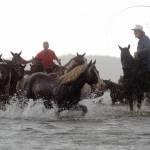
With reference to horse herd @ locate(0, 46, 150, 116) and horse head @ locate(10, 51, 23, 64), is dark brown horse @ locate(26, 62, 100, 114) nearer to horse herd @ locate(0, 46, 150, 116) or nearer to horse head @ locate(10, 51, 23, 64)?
horse herd @ locate(0, 46, 150, 116)

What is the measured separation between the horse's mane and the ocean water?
92 cm

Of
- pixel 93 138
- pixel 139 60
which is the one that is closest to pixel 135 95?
pixel 139 60

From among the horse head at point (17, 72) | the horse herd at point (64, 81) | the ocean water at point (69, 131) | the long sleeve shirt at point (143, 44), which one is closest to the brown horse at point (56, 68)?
the horse herd at point (64, 81)

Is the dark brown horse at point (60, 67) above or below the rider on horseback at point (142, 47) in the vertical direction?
below

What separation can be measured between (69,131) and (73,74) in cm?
401

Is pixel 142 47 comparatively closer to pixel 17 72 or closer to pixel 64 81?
pixel 64 81

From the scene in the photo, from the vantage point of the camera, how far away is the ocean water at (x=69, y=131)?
10.4 m

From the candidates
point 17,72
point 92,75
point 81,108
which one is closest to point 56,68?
point 17,72

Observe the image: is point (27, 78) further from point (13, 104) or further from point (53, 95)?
point (53, 95)

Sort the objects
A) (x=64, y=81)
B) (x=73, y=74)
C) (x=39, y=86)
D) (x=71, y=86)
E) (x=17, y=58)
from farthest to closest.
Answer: (x=17, y=58)
(x=39, y=86)
(x=64, y=81)
(x=71, y=86)
(x=73, y=74)

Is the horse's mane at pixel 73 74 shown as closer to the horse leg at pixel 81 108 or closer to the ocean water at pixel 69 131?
the horse leg at pixel 81 108

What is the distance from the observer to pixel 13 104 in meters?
19.4

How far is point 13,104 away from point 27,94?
0.53 metres

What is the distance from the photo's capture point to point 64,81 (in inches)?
670
